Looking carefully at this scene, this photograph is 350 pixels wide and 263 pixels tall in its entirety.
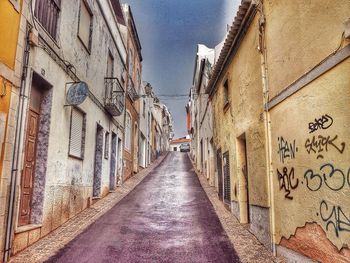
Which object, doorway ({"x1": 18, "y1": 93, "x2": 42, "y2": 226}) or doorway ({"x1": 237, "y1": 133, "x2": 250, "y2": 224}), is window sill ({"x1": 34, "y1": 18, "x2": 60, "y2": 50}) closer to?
doorway ({"x1": 18, "y1": 93, "x2": 42, "y2": 226})

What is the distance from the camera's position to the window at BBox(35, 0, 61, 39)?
23.3 ft

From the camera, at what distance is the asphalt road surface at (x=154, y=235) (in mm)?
5984

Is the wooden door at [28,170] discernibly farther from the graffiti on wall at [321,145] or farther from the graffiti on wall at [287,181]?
the graffiti on wall at [321,145]

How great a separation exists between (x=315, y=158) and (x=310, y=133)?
395 millimetres

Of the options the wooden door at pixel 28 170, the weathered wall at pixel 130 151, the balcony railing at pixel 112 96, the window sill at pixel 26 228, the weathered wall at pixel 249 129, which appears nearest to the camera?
the window sill at pixel 26 228

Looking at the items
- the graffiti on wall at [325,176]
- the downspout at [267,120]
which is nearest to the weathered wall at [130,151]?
the downspout at [267,120]

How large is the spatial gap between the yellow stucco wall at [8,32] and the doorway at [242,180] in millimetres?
5941

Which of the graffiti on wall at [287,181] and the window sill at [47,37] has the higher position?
the window sill at [47,37]

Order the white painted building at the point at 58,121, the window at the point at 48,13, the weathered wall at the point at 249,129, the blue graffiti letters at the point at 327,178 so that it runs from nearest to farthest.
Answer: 1. the blue graffiti letters at the point at 327,178
2. the white painted building at the point at 58,121
3. the weathered wall at the point at 249,129
4. the window at the point at 48,13

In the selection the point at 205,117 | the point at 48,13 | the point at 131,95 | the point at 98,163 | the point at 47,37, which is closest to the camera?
the point at 47,37

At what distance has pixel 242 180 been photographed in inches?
355

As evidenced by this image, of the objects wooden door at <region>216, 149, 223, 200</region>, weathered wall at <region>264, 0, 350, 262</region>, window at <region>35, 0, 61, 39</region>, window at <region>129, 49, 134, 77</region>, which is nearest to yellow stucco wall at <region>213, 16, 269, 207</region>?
weathered wall at <region>264, 0, 350, 262</region>

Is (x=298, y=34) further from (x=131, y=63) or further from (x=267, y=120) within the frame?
(x=131, y=63)

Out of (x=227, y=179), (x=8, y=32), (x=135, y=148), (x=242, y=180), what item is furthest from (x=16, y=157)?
(x=135, y=148)
